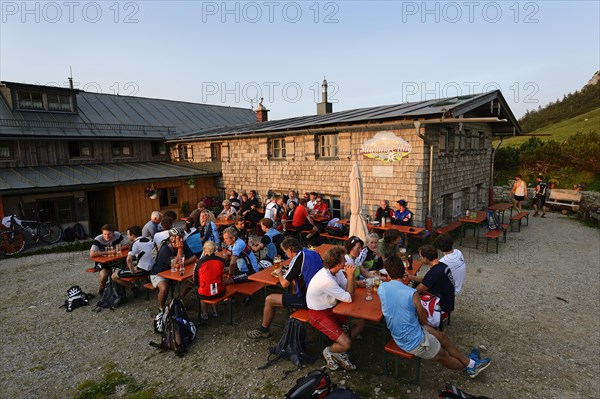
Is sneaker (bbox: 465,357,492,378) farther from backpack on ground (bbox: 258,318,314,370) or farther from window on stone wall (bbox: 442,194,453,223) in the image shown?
window on stone wall (bbox: 442,194,453,223)

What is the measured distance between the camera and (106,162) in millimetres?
17578

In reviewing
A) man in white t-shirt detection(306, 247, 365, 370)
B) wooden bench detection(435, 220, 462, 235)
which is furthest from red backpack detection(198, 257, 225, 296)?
wooden bench detection(435, 220, 462, 235)

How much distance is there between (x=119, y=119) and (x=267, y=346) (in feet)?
62.3

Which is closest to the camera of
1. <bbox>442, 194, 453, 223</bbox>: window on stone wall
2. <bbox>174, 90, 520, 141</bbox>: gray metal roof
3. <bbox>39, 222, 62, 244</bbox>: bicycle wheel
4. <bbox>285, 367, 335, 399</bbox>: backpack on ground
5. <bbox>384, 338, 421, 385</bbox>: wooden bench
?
<bbox>285, 367, 335, 399</bbox>: backpack on ground

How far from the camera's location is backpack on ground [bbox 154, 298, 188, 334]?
5.47 m

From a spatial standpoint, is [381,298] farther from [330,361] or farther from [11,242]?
[11,242]

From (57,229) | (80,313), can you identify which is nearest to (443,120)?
(80,313)

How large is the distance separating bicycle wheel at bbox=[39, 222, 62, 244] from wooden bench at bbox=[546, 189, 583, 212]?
23011mm

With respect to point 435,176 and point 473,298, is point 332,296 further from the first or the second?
point 435,176

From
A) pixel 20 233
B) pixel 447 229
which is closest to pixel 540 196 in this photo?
pixel 447 229

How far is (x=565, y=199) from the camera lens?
16750mm

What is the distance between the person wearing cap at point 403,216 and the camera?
10.5 metres

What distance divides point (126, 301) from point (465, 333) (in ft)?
22.7

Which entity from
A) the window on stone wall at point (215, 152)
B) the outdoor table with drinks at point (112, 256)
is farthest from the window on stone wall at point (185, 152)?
the outdoor table with drinks at point (112, 256)
